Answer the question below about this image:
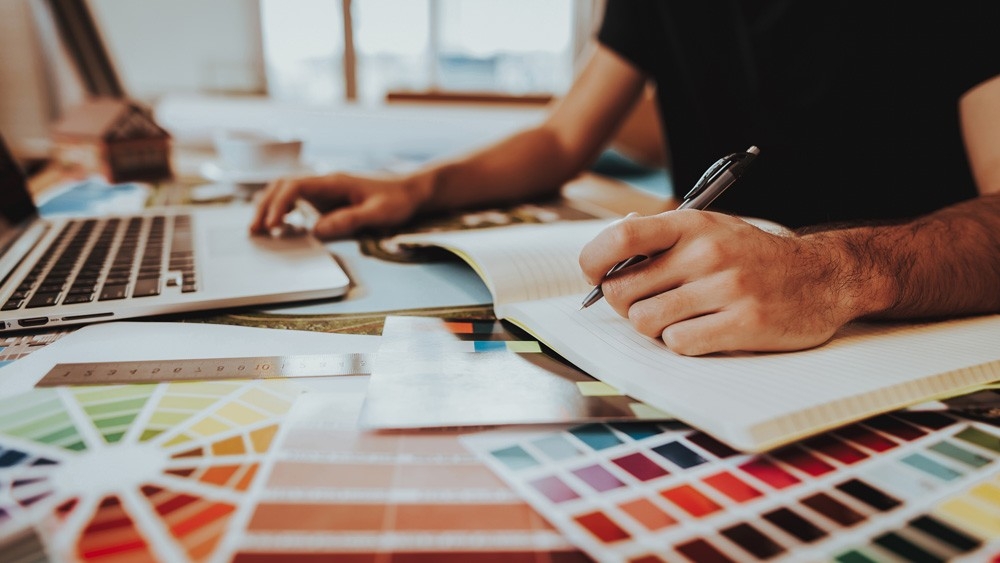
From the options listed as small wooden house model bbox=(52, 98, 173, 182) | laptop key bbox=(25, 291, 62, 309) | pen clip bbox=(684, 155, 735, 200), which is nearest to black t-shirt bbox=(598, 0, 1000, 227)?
pen clip bbox=(684, 155, 735, 200)

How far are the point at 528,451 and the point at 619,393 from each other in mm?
88

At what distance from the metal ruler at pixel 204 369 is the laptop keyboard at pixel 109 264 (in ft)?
0.37

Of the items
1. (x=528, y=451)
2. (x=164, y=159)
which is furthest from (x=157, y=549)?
(x=164, y=159)

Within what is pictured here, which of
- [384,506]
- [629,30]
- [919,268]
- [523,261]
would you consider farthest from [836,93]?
[384,506]

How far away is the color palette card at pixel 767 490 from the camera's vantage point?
0.92 feet

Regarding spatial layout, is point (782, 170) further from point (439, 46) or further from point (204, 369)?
point (439, 46)

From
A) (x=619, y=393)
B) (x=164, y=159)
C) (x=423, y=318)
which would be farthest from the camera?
(x=164, y=159)

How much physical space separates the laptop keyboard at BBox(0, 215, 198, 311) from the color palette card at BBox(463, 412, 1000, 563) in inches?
14.8

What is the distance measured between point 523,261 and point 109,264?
397 millimetres

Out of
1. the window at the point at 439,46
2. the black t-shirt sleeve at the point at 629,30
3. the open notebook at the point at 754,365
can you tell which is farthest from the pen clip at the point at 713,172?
the window at the point at 439,46

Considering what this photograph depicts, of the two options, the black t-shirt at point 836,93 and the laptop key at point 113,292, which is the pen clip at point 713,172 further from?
the laptop key at point 113,292

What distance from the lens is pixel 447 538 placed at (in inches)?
11.2

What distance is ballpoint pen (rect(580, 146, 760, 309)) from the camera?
1.64ft

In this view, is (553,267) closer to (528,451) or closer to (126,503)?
(528,451)
